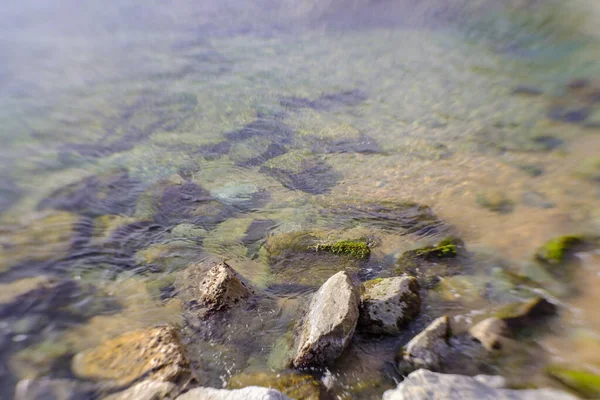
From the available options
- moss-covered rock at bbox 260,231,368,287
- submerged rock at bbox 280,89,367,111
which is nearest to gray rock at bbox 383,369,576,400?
moss-covered rock at bbox 260,231,368,287

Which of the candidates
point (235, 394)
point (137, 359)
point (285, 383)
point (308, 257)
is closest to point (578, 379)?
point (285, 383)

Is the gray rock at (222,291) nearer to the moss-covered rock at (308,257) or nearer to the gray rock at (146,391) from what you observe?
the moss-covered rock at (308,257)

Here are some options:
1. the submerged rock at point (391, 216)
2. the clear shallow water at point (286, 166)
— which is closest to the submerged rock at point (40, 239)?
the clear shallow water at point (286, 166)

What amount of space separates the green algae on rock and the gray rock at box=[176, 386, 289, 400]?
1.82m

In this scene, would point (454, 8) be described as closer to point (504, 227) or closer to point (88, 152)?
point (504, 227)

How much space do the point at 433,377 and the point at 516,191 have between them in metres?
3.00

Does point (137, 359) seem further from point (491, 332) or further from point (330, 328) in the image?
point (491, 332)

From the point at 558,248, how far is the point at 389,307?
1.89 metres

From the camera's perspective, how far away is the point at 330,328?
2979 mm

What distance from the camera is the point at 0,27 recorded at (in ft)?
47.5

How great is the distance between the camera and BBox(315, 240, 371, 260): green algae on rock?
407 centimetres

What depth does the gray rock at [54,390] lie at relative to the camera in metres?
2.82

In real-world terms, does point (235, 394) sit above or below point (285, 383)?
above

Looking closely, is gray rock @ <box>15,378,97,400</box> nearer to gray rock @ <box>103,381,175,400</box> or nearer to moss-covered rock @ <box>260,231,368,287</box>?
gray rock @ <box>103,381,175,400</box>
